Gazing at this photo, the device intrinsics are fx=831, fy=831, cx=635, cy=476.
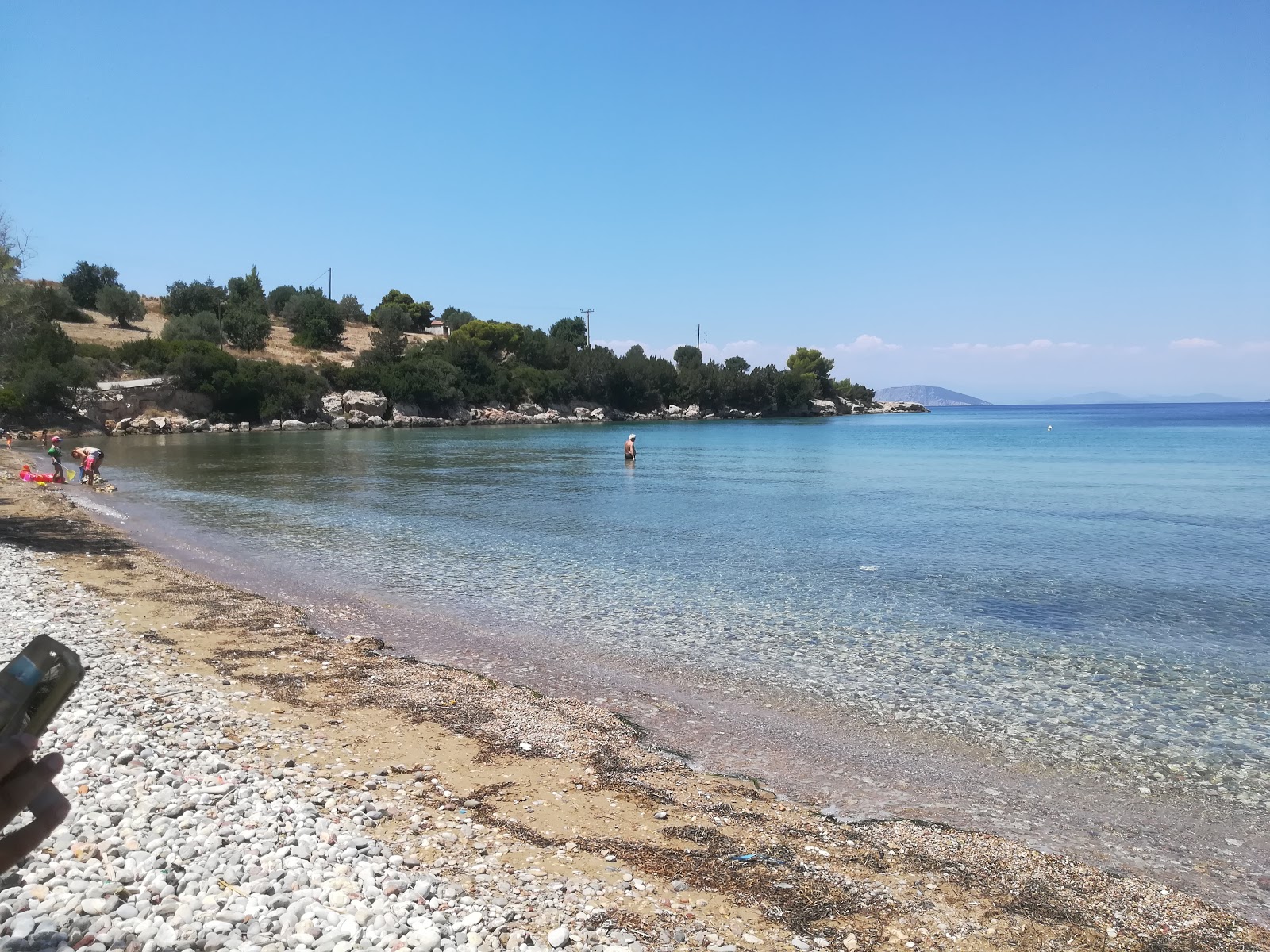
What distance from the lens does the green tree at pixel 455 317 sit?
132125 mm

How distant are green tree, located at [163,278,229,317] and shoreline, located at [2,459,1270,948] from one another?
343ft

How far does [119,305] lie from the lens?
88.1m

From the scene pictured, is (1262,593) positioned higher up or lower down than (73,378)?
lower down

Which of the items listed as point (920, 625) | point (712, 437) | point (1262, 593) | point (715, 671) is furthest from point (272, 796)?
point (712, 437)

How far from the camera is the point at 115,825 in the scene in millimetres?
5129

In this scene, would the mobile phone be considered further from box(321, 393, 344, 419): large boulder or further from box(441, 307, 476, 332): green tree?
box(441, 307, 476, 332): green tree

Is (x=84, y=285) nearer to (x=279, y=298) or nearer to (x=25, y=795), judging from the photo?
(x=279, y=298)

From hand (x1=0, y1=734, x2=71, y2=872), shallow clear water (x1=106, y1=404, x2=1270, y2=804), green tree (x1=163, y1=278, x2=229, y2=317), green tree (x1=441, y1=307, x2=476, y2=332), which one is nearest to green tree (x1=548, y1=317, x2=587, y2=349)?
green tree (x1=441, y1=307, x2=476, y2=332)

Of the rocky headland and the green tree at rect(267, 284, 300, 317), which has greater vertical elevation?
the green tree at rect(267, 284, 300, 317)

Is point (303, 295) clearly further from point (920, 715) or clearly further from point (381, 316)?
point (920, 715)

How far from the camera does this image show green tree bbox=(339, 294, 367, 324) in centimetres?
11788

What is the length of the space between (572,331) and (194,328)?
6950 centimetres

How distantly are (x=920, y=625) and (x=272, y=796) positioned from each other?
9.73 metres

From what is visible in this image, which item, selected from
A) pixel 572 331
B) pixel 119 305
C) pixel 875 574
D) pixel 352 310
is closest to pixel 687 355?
pixel 572 331
